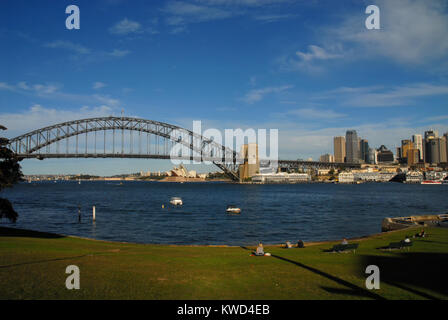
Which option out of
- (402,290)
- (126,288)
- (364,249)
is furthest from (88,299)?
(364,249)

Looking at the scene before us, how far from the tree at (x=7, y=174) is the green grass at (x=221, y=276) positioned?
119 centimetres

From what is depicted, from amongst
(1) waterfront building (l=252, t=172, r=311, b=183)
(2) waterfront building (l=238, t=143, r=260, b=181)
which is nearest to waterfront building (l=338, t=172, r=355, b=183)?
(1) waterfront building (l=252, t=172, r=311, b=183)

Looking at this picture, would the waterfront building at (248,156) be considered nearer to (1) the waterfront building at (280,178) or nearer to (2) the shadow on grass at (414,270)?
(1) the waterfront building at (280,178)

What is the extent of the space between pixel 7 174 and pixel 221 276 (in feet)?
29.0

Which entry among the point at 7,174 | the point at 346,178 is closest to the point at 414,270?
the point at 7,174

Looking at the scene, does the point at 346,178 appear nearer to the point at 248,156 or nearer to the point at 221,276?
the point at 248,156

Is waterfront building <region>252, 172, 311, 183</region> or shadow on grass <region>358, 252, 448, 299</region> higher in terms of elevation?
shadow on grass <region>358, 252, 448, 299</region>

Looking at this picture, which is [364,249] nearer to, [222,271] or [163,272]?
[222,271]

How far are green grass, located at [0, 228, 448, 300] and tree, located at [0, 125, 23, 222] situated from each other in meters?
1.19

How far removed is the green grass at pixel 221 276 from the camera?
6.13 metres

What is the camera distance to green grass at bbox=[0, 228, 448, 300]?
241 inches

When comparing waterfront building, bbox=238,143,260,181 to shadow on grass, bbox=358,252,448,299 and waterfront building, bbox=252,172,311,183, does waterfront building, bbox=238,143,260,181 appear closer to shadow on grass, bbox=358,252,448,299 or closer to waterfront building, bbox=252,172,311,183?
waterfront building, bbox=252,172,311,183
